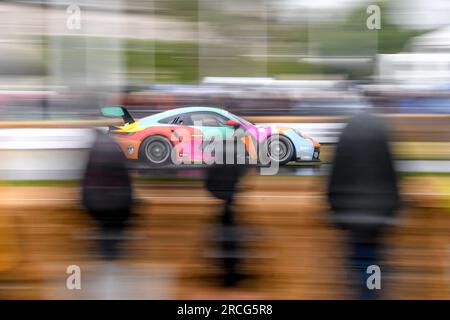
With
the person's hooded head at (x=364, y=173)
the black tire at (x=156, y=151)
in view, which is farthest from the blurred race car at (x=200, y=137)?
the person's hooded head at (x=364, y=173)

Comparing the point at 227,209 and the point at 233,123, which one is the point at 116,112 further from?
the point at 227,209

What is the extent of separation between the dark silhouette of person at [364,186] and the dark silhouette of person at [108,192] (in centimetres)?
78

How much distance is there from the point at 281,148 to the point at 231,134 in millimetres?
196

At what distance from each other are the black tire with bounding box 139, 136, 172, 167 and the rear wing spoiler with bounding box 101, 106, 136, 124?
115 millimetres

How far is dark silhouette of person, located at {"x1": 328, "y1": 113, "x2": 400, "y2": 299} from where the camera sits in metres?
2.60

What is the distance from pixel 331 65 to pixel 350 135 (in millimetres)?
274

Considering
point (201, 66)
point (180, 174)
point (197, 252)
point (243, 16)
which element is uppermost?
point (243, 16)

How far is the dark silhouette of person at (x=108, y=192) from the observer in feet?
8.73

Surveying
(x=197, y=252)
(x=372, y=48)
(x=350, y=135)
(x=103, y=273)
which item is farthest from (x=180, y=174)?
(x=372, y=48)

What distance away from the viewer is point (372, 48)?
8.56ft

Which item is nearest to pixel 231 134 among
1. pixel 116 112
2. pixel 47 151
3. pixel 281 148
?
pixel 281 148

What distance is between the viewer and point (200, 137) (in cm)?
262

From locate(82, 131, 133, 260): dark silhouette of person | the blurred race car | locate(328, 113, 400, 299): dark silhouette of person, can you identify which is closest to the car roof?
the blurred race car
